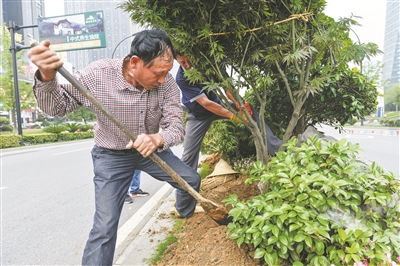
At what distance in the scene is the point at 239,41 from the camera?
2.49 m

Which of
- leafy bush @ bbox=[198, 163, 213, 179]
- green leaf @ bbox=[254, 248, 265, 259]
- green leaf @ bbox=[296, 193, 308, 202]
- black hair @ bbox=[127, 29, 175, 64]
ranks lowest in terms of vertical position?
leafy bush @ bbox=[198, 163, 213, 179]

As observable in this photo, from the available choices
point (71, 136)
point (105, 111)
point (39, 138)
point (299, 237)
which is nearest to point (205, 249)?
point (299, 237)

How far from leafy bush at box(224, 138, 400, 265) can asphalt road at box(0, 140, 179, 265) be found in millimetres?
1760

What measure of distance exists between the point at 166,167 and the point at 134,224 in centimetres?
177

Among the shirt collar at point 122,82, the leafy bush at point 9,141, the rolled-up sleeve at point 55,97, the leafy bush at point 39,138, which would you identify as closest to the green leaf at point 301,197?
the shirt collar at point 122,82

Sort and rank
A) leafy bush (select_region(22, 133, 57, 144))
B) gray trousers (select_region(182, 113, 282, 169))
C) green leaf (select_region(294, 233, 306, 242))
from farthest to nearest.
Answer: leafy bush (select_region(22, 133, 57, 144))
gray trousers (select_region(182, 113, 282, 169))
green leaf (select_region(294, 233, 306, 242))

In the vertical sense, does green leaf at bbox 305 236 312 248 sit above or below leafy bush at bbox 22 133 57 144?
above

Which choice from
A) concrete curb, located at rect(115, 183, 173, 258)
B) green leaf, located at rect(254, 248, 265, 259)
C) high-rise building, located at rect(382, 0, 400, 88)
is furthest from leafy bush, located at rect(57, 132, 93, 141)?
high-rise building, located at rect(382, 0, 400, 88)

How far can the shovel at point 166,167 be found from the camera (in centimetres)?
163

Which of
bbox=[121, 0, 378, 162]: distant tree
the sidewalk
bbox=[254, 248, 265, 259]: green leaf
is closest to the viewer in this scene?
bbox=[254, 248, 265, 259]: green leaf

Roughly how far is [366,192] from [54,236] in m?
3.07

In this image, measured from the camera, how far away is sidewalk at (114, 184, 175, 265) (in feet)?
8.60

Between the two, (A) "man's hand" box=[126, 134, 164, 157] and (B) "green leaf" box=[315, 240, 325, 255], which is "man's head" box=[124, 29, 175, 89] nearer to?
(A) "man's hand" box=[126, 134, 164, 157]

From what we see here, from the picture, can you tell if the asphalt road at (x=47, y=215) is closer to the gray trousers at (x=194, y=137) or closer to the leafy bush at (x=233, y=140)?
the gray trousers at (x=194, y=137)
